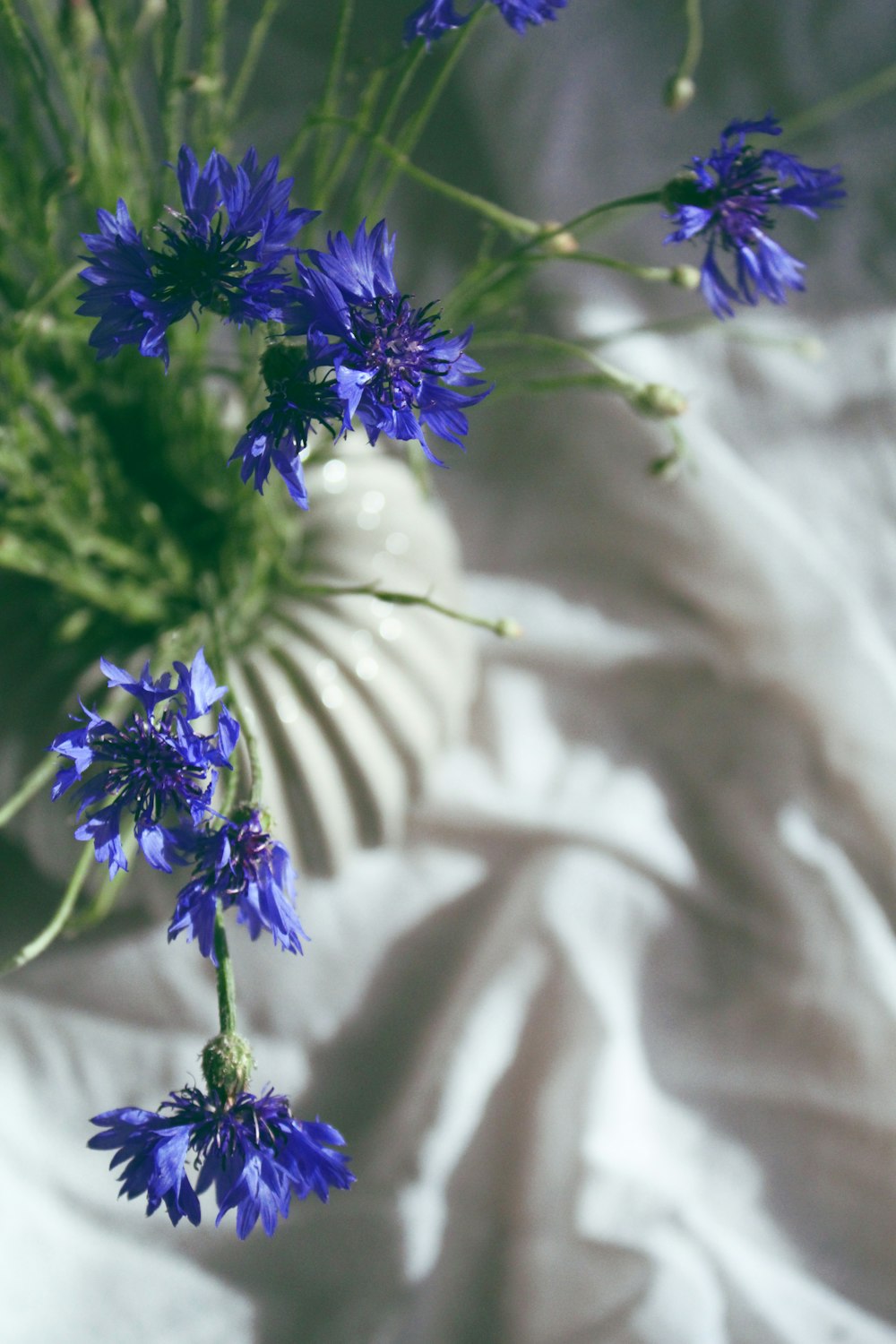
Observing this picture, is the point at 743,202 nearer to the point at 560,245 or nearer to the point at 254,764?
the point at 560,245

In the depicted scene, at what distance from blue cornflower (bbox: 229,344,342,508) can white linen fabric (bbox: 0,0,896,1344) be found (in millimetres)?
177

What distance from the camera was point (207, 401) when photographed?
36 cm

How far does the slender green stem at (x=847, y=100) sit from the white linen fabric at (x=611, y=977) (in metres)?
0.02

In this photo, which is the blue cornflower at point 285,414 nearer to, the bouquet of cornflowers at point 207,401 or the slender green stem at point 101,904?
the bouquet of cornflowers at point 207,401

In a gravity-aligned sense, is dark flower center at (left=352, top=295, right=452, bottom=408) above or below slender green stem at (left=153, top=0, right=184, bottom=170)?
below

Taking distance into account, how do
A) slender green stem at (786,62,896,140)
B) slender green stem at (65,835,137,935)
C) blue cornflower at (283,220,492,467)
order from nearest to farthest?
blue cornflower at (283,220,492,467) < slender green stem at (65,835,137,935) < slender green stem at (786,62,896,140)

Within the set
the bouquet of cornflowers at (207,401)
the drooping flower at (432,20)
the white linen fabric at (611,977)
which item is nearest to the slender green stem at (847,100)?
the white linen fabric at (611,977)

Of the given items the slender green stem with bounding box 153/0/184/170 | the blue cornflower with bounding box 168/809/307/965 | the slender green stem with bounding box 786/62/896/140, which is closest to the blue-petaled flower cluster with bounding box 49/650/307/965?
the blue cornflower with bounding box 168/809/307/965

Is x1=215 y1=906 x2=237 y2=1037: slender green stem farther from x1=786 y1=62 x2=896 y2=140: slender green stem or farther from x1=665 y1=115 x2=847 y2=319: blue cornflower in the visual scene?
x1=786 y1=62 x2=896 y2=140: slender green stem

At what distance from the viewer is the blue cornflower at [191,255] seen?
195mm

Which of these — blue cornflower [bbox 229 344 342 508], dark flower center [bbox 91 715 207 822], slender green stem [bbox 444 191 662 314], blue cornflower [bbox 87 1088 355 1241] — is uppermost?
slender green stem [bbox 444 191 662 314]

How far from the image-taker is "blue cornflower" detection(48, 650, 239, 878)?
211 millimetres

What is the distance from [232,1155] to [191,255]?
166 mm

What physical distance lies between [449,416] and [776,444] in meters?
0.35
